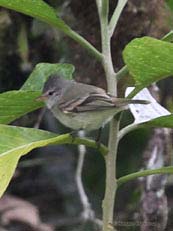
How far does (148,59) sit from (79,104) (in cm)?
57

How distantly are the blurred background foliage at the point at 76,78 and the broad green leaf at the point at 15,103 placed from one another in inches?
44.3

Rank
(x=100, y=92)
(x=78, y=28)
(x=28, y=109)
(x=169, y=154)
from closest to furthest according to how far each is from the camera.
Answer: (x=28, y=109), (x=100, y=92), (x=169, y=154), (x=78, y=28)

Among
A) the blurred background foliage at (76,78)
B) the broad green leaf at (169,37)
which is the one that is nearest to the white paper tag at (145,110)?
the broad green leaf at (169,37)

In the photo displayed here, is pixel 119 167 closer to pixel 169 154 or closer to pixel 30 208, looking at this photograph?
pixel 30 208

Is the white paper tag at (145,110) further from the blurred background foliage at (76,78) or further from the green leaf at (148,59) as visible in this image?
the blurred background foliage at (76,78)

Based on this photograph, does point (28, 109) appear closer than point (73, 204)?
Yes

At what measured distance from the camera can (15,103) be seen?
1646 mm

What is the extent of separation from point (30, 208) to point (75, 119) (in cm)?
121

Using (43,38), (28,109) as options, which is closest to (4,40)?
(43,38)

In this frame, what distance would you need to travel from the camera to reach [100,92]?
1.92 m

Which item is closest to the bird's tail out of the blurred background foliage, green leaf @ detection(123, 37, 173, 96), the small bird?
the small bird

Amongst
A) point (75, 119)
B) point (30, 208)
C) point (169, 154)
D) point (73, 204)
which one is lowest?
point (73, 204)

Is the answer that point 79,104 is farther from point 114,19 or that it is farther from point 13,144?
point 13,144

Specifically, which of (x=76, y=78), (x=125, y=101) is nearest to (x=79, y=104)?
(x=125, y=101)
